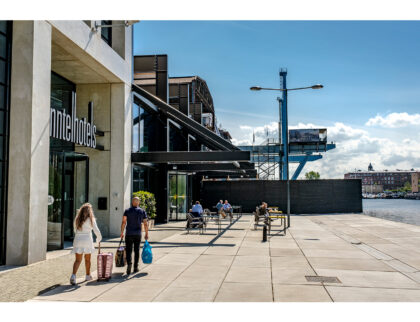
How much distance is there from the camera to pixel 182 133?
88.3ft

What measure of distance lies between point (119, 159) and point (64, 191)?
3781 mm

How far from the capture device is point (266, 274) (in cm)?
848

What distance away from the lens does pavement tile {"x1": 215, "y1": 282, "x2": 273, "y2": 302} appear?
6434 millimetres

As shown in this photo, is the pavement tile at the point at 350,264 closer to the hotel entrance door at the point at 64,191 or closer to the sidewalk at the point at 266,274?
the sidewalk at the point at 266,274

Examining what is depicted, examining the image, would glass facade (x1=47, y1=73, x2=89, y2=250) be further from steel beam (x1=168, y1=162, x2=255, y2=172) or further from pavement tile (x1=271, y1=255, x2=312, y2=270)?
steel beam (x1=168, y1=162, x2=255, y2=172)

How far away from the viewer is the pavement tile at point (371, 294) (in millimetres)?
6467

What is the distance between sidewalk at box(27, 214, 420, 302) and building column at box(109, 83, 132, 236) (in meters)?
3.36

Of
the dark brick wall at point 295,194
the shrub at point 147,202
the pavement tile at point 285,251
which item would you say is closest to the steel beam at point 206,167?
the shrub at point 147,202

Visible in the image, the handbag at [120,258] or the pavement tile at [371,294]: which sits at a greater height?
the handbag at [120,258]

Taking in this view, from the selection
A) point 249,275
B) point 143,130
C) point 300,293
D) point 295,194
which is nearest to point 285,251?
point 249,275

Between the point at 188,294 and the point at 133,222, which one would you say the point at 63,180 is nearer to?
the point at 133,222

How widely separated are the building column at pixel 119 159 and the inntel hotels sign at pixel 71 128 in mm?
1267

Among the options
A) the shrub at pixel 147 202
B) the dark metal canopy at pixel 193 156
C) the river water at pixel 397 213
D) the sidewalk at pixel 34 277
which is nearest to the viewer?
the sidewalk at pixel 34 277

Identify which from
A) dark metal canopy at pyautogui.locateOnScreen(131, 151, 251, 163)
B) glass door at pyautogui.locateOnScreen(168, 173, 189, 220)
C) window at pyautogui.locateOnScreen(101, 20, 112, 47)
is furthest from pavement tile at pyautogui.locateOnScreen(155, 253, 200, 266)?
glass door at pyautogui.locateOnScreen(168, 173, 189, 220)
